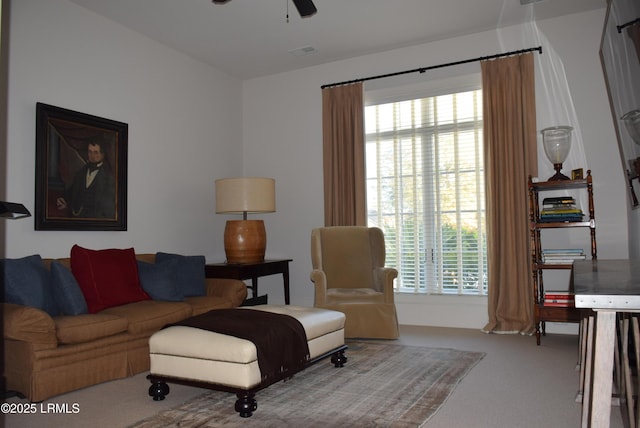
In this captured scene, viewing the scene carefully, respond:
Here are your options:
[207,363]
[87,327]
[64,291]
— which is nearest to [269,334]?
[207,363]

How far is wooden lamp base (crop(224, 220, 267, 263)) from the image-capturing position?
16.3ft

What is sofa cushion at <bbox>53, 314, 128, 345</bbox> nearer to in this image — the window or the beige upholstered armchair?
the beige upholstered armchair

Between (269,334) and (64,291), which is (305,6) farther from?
(64,291)

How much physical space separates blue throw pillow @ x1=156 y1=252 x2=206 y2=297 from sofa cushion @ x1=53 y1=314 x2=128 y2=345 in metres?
0.93

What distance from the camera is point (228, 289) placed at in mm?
4430

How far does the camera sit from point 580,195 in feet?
15.0

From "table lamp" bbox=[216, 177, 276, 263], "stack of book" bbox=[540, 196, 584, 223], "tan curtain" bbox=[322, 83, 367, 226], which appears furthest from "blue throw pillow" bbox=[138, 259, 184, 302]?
"stack of book" bbox=[540, 196, 584, 223]

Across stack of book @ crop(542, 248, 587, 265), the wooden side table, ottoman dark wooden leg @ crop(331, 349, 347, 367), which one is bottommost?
ottoman dark wooden leg @ crop(331, 349, 347, 367)

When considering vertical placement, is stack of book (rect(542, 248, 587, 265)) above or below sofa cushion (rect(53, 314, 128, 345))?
above

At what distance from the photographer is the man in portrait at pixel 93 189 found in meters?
4.05

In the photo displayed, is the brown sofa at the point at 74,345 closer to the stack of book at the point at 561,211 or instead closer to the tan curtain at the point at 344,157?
the tan curtain at the point at 344,157

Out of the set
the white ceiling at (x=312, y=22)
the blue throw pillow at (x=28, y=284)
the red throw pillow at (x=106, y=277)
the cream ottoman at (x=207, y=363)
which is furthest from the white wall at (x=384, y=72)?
the blue throw pillow at (x=28, y=284)

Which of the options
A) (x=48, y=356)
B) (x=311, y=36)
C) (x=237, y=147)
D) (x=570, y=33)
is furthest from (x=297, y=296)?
(x=570, y=33)

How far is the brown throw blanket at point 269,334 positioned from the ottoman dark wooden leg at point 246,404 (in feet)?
0.43
